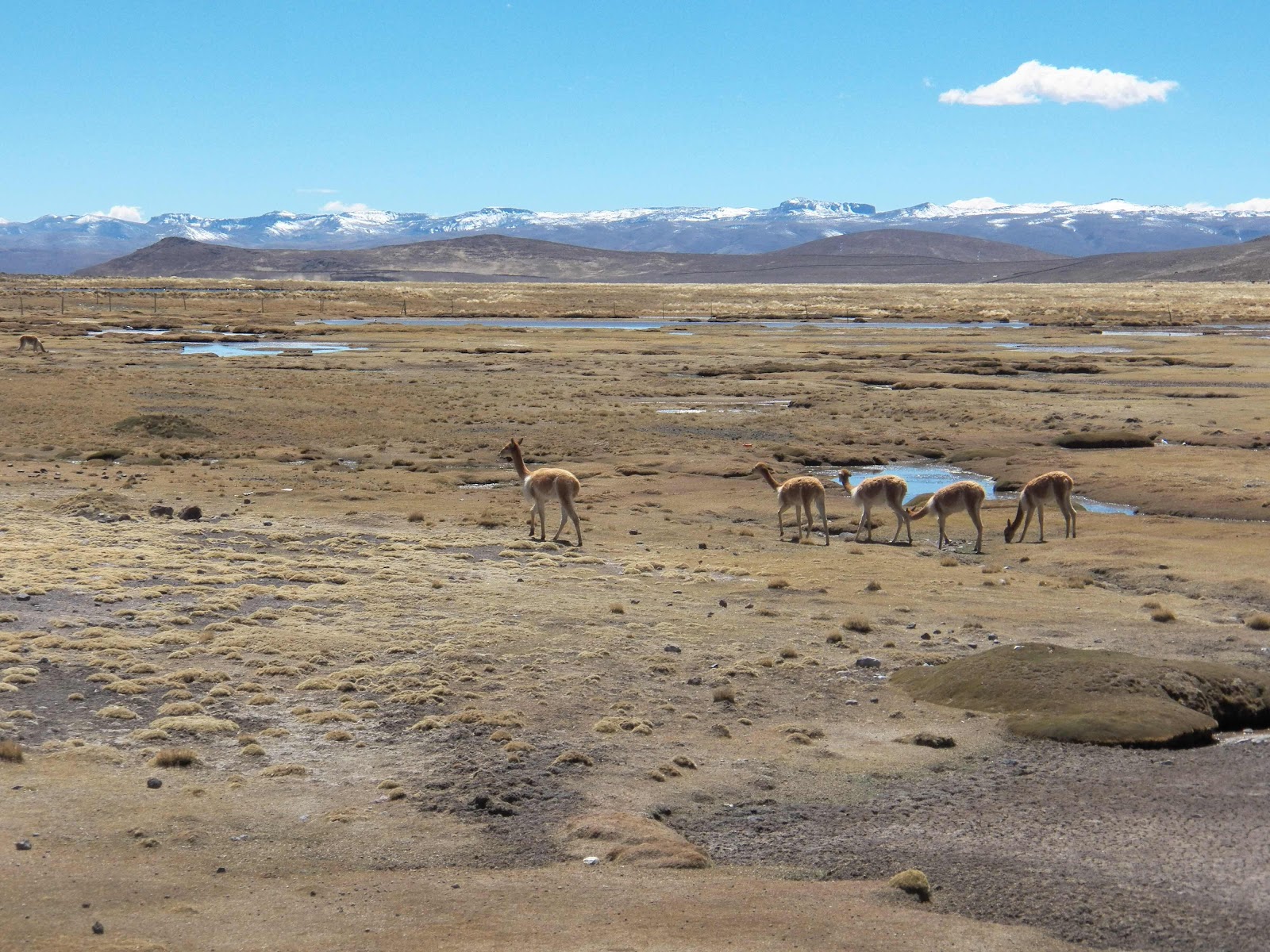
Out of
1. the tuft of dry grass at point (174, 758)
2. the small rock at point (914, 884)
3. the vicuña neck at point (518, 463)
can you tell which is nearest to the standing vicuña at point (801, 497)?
the vicuña neck at point (518, 463)

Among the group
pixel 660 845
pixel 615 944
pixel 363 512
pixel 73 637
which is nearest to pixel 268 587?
pixel 73 637

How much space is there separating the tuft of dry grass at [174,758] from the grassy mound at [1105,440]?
28031 millimetres

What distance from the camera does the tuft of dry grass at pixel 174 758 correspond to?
1151cm

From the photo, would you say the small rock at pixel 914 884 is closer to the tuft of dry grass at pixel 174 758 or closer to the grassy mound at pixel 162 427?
the tuft of dry grass at pixel 174 758

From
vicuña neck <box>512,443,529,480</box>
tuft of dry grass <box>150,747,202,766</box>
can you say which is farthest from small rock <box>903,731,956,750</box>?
vicuña neck <box>512,443,529,480</box>

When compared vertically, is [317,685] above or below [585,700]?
above

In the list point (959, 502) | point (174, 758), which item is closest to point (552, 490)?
point (959, 502)

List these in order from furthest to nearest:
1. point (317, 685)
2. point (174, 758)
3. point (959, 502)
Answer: point (959, 502) → point (317, 685) → point (174, 758)

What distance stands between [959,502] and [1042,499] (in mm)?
1745

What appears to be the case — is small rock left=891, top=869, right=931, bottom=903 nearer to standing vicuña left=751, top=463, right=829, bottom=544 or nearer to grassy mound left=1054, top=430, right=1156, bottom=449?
standing vicuña left=751, top=463, right=829, bottom=544

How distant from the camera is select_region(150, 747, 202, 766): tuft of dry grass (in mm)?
11508

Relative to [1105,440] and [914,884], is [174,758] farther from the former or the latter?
[1105,440]

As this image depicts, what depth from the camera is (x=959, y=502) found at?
74.8ft

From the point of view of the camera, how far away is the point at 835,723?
43.3 ft
